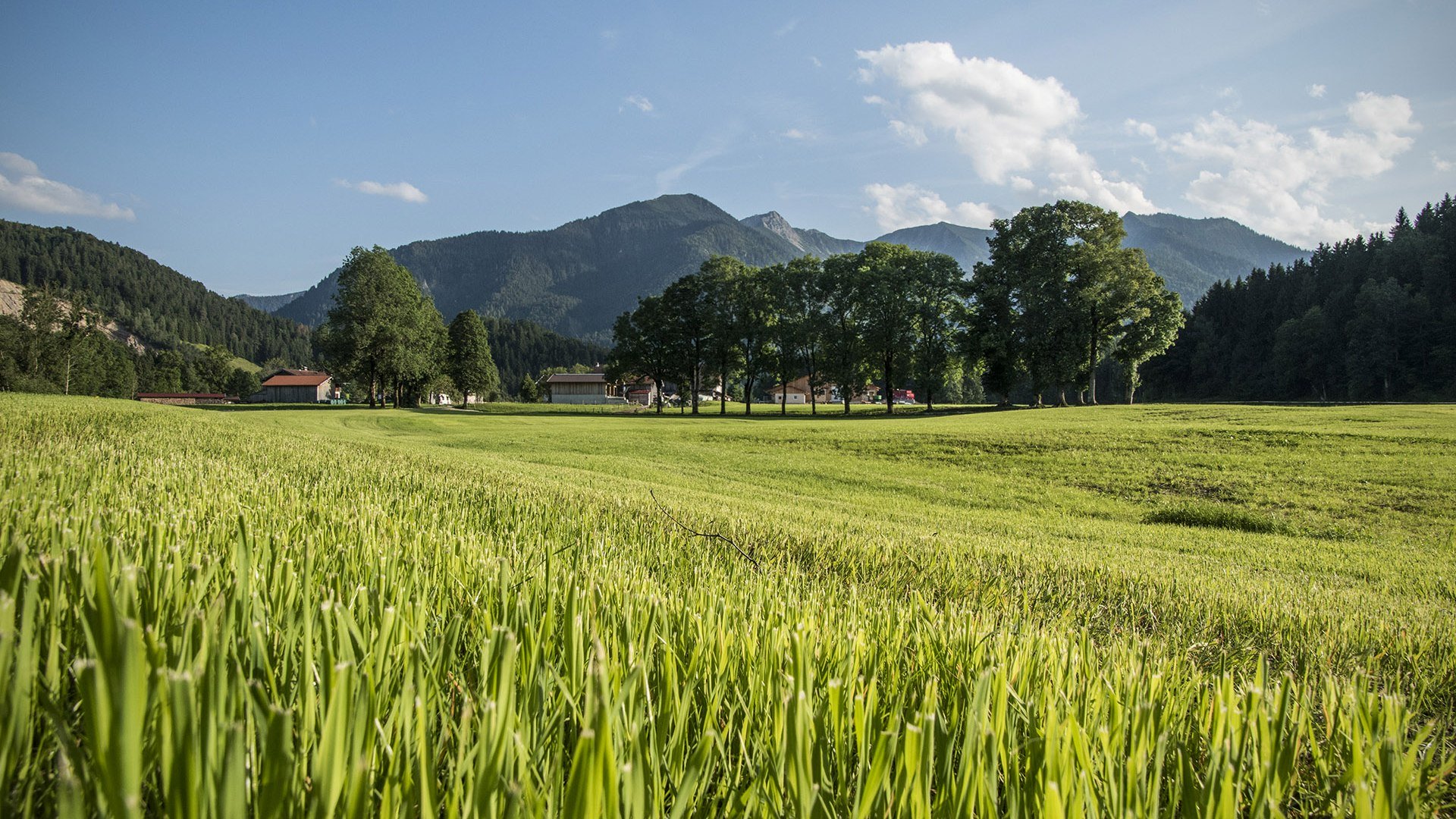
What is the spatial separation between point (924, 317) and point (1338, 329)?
62945 millimetres

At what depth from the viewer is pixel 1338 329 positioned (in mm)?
79125

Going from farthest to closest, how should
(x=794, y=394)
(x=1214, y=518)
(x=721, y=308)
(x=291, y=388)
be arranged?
(x=794, y=394) → (x=291, y=388) → (x=721, y=308) → (x=1214, y=518)

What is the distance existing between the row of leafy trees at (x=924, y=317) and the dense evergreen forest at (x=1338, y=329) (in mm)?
42847

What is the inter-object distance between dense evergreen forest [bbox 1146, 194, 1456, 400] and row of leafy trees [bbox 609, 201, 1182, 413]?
42847mm

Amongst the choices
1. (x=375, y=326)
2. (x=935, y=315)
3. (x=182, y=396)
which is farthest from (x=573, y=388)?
(x=935, y=315)

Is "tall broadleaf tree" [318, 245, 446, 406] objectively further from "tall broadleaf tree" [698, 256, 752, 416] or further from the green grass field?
the green grass field

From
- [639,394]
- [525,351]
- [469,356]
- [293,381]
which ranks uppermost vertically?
[525,351]

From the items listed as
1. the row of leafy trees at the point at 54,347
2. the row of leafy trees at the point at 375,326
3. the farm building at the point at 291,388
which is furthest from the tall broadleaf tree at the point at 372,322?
the farm building at the point at 291,388

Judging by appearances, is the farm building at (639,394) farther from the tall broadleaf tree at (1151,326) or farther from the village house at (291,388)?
the tall broadleaf tree at (1151,326)

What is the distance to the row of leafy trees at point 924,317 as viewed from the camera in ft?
157

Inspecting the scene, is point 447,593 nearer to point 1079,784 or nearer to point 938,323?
point 1079,784

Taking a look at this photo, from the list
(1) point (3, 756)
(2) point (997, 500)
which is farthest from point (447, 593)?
(2) point (997, 500)

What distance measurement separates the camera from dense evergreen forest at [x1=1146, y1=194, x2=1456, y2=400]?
7231cm

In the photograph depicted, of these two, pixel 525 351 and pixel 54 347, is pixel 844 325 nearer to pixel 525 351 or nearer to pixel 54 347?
pixel 54 347
